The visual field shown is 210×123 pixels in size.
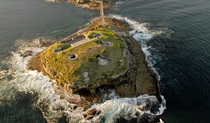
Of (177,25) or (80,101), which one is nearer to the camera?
(80,101)

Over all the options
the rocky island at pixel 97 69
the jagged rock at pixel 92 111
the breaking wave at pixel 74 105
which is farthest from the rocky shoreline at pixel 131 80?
the jagged rock at pixel 92 111

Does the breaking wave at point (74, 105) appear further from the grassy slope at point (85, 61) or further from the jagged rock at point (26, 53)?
the jagged rock at point (26, 53)

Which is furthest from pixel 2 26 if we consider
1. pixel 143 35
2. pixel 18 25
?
pixel 143 35

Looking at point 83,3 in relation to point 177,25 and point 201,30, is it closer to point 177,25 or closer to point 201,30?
point 177,25

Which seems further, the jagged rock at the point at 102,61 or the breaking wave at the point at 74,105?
the jagged rock at the point at 102,61

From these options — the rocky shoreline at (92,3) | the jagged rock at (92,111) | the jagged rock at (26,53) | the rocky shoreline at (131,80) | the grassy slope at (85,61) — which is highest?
the rocky shoreline at (92,3)
